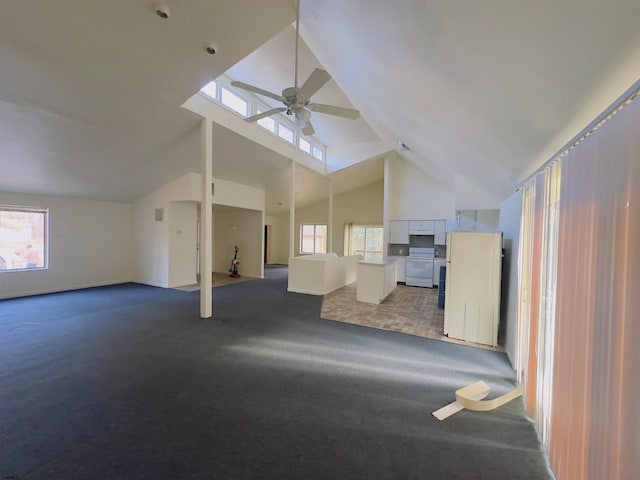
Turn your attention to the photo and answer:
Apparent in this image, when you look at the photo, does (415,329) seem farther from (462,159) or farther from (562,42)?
(562,42)

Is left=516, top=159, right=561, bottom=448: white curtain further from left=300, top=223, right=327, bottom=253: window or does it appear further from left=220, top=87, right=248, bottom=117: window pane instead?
left=300, top=223, right=327, bottom=253: window

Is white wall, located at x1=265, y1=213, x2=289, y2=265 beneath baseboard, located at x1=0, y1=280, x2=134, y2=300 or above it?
above

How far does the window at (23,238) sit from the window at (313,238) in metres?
7.92

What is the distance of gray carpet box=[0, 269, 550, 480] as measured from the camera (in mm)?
1595

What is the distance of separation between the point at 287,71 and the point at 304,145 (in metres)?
2.87

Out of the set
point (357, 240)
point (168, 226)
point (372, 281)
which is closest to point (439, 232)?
point (372, 281)

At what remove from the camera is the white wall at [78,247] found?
5379 mm

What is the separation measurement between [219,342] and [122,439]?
1.61 metres

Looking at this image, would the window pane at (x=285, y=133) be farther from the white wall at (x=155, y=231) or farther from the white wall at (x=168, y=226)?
the white wall at (x=155, y=231)

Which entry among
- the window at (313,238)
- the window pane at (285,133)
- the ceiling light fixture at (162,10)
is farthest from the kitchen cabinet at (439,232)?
the ceiling light fixture at (162,10)

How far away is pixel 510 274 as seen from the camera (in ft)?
10.8

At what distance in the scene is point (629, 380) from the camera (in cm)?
91

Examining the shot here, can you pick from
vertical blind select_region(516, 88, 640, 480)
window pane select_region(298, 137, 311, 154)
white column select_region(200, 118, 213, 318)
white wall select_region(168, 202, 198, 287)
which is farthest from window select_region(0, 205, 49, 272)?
vertical blind select_region(516, 88, 640, 480)

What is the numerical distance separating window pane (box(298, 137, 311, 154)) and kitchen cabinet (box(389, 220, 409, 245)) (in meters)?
3.30
